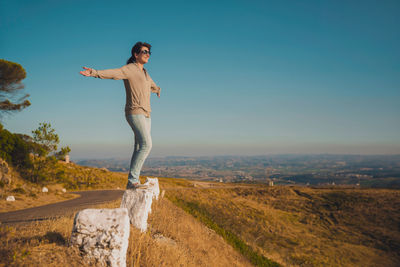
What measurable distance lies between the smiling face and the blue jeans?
1244 mm

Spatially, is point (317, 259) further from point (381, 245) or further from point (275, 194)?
point (275, 194)

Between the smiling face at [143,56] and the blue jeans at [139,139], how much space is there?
A: 1.24 m

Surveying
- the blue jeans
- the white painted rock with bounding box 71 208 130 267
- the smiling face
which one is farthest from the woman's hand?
the white painted rock with bounding box 71 208 130 267

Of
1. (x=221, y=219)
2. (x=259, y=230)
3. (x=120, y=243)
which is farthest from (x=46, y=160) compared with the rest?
(x=120, y=243)

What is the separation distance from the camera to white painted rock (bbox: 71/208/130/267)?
2707mm

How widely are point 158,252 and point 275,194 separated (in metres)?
31.0

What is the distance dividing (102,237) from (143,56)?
3595mm

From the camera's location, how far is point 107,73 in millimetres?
4055

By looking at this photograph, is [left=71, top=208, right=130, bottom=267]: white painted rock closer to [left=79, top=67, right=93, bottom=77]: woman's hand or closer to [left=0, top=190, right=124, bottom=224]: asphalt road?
[left=79, top=67, right=93, bottom=77]: woman's hand

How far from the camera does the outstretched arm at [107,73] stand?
3.75 meters

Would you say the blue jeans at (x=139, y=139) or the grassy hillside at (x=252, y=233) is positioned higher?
the blue jeans at (x=139, y=139)

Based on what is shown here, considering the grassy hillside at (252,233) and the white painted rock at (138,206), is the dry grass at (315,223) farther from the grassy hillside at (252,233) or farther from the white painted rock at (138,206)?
the white painted rock at (138,206)

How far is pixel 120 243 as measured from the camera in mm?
2727

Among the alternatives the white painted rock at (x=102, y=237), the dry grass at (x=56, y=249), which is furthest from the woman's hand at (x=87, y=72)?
the dry grass at (x=56, y=249)
